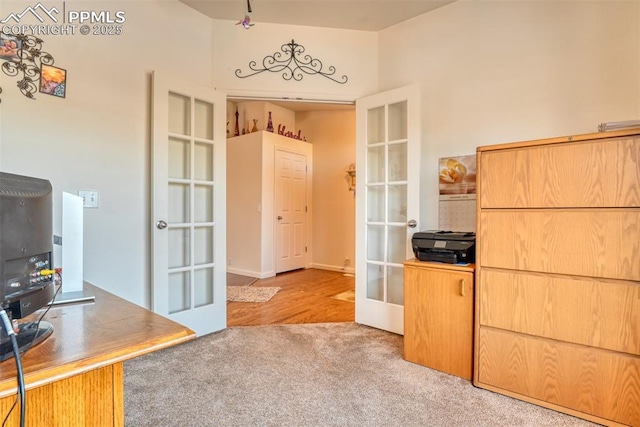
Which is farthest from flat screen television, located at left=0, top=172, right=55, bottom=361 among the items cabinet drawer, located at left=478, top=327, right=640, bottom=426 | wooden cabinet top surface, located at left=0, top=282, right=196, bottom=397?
cabinet drawer, located at left=478, top=327, right=640, bottom=426

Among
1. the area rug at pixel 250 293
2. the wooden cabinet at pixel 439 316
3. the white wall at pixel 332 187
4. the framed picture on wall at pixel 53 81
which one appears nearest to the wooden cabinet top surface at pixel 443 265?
the wooden cabinet at pixel 439 316

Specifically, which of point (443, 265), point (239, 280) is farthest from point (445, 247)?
point (239, 280)

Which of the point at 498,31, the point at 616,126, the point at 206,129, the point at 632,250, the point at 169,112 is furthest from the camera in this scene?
the point at 206,129

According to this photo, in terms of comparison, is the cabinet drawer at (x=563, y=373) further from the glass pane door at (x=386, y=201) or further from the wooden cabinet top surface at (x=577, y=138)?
the wooden cabinet top surface at (x=577, y=138)

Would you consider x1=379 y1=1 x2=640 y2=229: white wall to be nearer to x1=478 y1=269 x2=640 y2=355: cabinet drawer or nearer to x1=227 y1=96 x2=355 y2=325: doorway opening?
x1=478 y1=269 x2=640 y2=355: cabinet drawer

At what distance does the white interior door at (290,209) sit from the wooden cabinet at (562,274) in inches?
142

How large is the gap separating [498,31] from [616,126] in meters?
1.09

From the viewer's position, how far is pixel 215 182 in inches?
105

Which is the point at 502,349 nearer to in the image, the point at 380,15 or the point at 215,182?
the point at 215,182

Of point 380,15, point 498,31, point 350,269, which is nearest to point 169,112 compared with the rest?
point 380,15

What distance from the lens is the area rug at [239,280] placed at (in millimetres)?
4473

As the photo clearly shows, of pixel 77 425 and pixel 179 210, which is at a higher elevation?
pixel 179 210

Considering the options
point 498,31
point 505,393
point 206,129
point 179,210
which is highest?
point 498,31

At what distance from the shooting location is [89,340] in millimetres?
803
